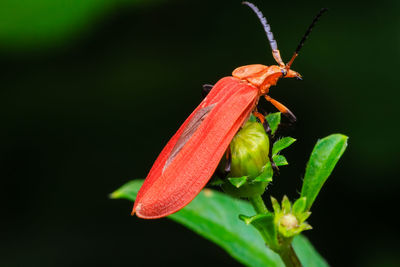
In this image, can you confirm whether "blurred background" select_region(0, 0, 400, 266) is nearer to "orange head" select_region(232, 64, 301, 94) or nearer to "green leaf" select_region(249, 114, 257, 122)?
"orange head" select_region(232, 64, 301, 94)

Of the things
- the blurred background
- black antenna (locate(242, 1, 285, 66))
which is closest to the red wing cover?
black antenna (locate(242, 1, 285, 66))

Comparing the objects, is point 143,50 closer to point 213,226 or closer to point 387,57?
point 387,57

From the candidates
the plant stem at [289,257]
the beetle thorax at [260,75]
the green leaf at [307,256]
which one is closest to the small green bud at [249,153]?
the plant stem at [289,257]

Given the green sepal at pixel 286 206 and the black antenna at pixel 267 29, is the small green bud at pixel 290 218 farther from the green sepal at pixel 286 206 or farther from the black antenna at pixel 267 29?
the black antenna at pixel 267 29

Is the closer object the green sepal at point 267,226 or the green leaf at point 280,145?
the green sepal at point 267,226

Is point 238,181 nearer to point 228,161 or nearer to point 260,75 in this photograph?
point 228,161
